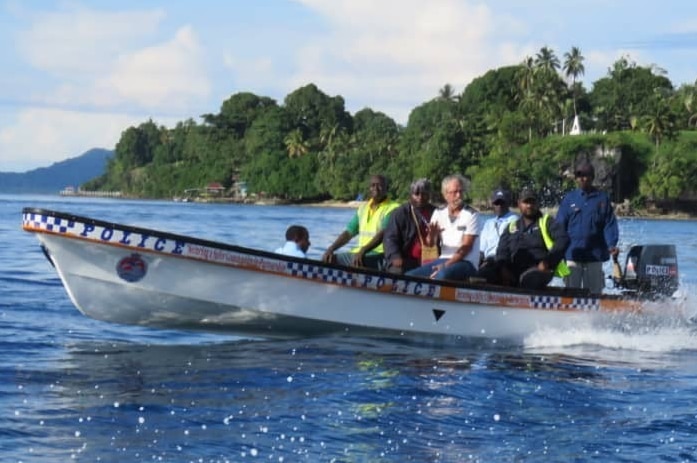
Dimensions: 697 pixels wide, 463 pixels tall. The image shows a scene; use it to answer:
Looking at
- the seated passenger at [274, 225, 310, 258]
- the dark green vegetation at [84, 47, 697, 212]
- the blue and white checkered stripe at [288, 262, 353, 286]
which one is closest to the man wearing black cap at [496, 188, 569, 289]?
the blue and white checkered stripe at [288, 262, 353, 286]

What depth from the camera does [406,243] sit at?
11.9 m

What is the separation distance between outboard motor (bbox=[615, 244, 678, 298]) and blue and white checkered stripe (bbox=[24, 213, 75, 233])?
6.39m

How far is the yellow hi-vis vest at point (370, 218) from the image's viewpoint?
1204 cm

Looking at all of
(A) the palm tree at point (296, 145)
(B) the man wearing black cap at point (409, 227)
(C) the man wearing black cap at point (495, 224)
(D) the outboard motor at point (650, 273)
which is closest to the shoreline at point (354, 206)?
(A) the palm tree at point (296, 145)

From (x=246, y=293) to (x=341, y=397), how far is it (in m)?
2.45

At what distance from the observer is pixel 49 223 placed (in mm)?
10617

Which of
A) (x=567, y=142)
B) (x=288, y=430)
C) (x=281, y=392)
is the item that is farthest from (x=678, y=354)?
(x=567, y=142)

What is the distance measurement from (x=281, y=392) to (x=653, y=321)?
5520 mm

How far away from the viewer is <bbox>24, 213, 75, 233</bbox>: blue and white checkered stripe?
10.6 m

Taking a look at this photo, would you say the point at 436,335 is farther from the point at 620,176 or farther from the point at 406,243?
the point at 620,176

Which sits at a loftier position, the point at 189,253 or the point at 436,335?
the point at 189,253

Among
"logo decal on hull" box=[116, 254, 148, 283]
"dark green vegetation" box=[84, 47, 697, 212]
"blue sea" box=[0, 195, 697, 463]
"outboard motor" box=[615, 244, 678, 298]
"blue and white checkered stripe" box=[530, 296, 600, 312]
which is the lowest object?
"blue sea" box=[0, 195, 697, 463]

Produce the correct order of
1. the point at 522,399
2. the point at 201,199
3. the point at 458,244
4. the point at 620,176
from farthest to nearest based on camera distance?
1. the point at 201,199
2. the point at 620,176
3. the point at 458,244
4. the point at 522,399

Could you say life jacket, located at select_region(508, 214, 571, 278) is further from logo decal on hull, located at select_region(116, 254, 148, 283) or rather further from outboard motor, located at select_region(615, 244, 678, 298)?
logo decal on hull, located at select_region(116, 254, 148, 283)
